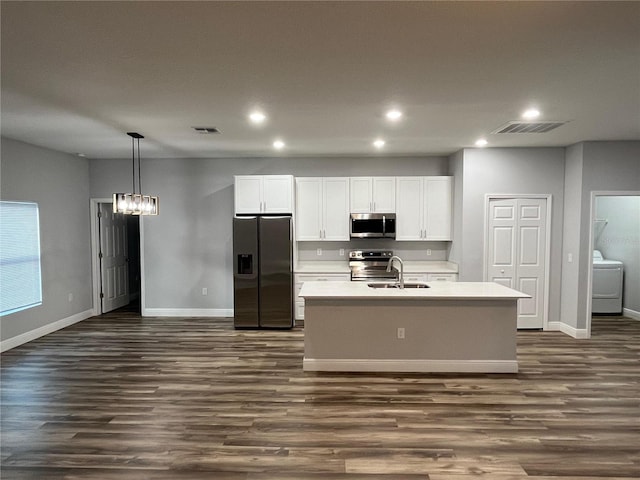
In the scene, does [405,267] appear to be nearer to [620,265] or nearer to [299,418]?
[299,418]

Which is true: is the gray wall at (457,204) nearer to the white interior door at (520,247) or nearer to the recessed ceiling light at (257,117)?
the white interior door at (520,247)

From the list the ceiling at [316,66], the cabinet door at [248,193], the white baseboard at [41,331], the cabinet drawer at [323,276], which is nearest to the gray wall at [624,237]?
the ceiling at [316,66]

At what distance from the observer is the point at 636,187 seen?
5.23 m

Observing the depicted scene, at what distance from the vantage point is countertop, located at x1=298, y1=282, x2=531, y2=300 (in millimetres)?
3982

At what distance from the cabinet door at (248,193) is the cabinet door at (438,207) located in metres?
2.67

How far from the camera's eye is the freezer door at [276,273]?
5906mm

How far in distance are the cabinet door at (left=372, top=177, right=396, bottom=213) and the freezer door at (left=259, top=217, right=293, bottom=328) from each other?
1.47 m

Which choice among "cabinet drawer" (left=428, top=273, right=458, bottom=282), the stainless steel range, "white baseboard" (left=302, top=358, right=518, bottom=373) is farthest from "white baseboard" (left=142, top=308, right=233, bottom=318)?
"cabinet drawer" (left=428, top=273, right=458, bottom=282)

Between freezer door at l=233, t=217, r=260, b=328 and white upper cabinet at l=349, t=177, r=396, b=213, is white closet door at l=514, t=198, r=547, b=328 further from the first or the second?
freezer door at l=233, t=217, r=260, b=328

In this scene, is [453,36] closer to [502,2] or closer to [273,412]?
[502,2]

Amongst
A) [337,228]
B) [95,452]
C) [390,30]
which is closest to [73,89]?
[390,30]

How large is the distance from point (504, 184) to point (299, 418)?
14.6ft

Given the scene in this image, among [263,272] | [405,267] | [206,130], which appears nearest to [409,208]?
[405,267]

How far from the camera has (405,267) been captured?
617cm
